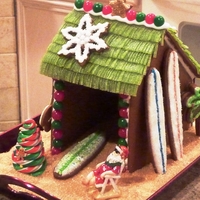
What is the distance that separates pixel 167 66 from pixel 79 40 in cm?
20

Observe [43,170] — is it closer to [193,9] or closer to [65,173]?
[65,173]

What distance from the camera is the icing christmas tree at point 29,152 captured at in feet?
2.92

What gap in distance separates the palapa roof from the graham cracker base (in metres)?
0.20

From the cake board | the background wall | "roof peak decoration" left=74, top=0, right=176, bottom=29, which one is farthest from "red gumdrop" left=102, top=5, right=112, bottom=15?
the background wall

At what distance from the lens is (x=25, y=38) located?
191 cm

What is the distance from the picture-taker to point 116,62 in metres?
0.88

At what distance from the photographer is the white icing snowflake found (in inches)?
35.1

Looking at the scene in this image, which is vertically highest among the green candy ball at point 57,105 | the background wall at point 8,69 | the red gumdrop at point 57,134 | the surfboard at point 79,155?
the green candy ball at point 57,105

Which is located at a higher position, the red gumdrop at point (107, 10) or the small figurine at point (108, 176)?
the red gumdrop at point (107, 10)

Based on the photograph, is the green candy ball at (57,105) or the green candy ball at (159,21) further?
the green candy ball at (57,105)

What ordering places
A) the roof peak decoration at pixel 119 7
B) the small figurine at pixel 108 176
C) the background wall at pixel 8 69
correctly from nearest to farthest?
1. the small figurine at pixel 108 176
2. the roof peak decoration at pixel 119 7
3. the background wall at pixel 8 69

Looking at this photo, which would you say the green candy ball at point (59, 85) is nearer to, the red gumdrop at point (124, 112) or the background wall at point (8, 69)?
the red gumdrop at point (124, 112)

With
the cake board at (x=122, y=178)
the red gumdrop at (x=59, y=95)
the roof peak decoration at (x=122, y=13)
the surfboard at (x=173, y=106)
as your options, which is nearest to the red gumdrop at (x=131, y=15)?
the roof peak decoration at (x=122, y=13)

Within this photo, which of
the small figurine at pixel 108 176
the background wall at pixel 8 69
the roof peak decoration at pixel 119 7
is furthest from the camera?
the background wall at pixel 8 69
